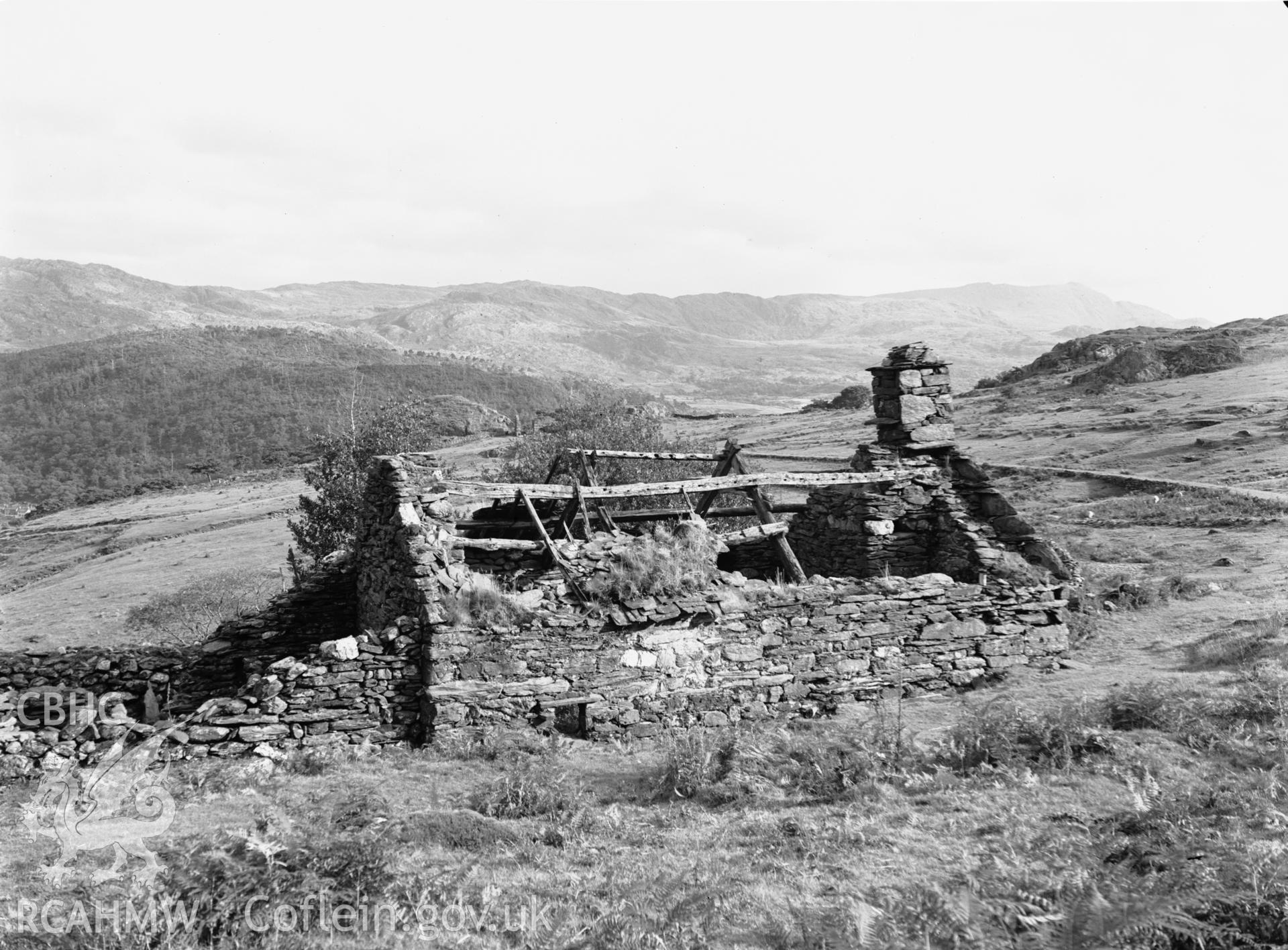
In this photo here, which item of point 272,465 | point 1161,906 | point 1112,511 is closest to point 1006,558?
point 1161,906

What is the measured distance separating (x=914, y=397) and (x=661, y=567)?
18.8 ft

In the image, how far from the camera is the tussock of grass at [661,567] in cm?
1037

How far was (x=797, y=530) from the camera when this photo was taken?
1504 cm

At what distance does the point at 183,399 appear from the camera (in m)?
117

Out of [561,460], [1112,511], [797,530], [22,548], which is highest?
[561,460]

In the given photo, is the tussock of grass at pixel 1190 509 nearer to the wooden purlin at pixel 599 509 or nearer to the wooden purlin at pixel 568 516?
the wooden purlin at pixel 599 509

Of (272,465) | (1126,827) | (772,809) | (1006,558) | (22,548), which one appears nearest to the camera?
(1126,827)

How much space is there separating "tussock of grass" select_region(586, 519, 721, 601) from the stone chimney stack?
166 inches

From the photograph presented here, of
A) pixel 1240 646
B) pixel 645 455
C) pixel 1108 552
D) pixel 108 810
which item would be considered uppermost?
pixel 645 455

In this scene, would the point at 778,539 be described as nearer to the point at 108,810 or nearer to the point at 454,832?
the point at 454,832

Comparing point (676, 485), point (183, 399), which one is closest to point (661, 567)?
point (676, 485)

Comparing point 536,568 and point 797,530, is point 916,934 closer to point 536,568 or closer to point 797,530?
point 536,568

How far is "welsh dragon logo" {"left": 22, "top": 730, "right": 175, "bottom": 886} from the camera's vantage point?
236 inches

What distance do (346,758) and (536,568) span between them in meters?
4.74
